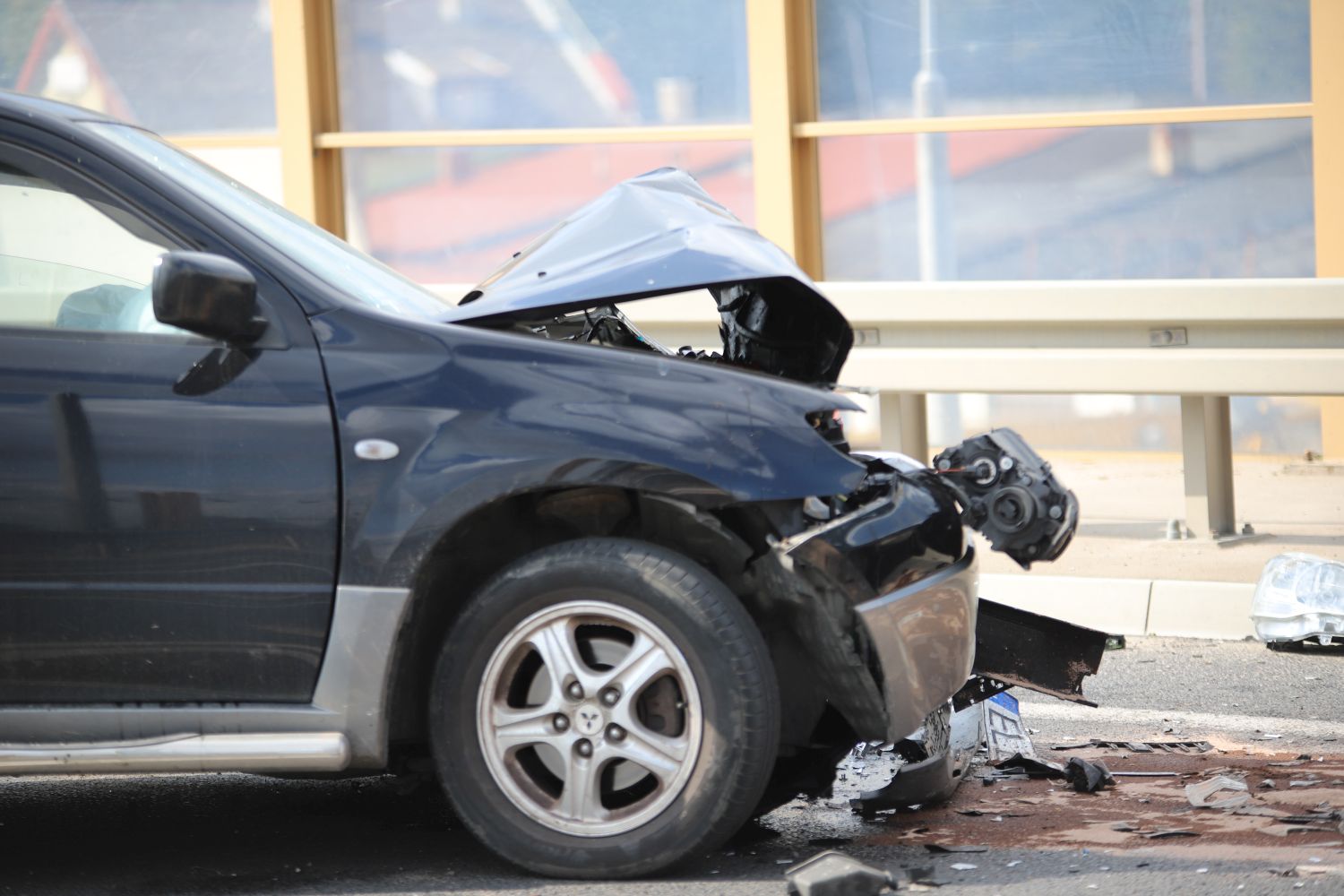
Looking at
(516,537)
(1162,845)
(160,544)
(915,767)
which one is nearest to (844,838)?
(915,767)

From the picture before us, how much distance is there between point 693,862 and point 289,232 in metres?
1.85

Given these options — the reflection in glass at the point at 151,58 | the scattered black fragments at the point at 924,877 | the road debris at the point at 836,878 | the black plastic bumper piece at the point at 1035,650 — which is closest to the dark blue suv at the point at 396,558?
the road debris at the point at 836,878

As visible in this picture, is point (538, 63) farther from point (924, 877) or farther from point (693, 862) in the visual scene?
point (924, 877)

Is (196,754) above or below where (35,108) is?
below

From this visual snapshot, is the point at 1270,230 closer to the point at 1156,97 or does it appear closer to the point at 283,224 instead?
the point at 1156,97

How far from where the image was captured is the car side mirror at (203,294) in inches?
154

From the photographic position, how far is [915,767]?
182 inches

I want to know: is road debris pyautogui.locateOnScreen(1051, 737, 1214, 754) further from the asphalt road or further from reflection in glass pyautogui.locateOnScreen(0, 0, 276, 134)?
reflection in glass pyautogui.locateOnScreen(0, 0, 276, 134)

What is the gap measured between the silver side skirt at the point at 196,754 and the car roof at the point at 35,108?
1483mm

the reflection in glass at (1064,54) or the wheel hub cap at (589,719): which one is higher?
the reflection in glass at (1064,54)

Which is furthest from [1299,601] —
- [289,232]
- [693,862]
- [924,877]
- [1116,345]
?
[289,232]

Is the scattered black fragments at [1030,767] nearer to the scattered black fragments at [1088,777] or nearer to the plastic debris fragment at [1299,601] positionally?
the scattered black fragments at [1088,777]

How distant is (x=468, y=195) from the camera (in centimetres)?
1188

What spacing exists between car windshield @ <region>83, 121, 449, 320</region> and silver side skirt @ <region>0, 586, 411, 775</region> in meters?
0.76
